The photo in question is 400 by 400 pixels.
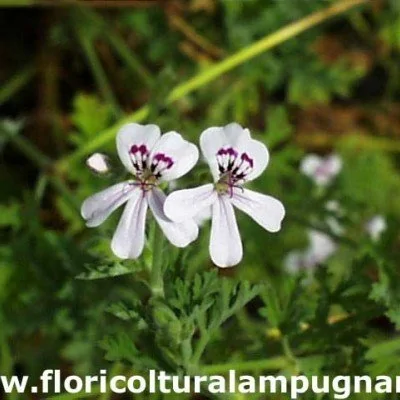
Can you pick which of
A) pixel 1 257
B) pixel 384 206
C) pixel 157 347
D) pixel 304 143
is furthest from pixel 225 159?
pixel 304 143

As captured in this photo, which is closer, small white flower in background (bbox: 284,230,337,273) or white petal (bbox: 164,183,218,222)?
white petal (bbox: 164,183,218,222)

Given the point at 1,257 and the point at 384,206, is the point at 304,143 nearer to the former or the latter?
the point at 384,206

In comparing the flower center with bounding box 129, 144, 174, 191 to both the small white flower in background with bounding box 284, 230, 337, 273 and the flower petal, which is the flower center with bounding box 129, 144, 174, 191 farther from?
the small white flower in background with bounding box 284, 230, 337, 273

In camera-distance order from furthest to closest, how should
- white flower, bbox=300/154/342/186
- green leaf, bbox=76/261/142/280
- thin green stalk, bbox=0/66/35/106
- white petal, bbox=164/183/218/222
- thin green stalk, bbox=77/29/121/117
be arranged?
thin green stalk, bbox=0/66/35/106
thin green stalk, bbox=77/29/121/117
white flower, bbox=300/154/342/186
green leaf, bbox=76/261/142/280
white petal, bbox=164/183/218/222

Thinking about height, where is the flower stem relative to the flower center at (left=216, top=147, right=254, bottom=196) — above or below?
below

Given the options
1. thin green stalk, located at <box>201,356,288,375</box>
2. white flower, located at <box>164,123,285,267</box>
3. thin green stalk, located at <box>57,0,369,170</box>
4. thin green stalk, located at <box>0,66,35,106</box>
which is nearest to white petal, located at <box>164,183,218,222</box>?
white flower, located at <box>164,123,285,267</box>

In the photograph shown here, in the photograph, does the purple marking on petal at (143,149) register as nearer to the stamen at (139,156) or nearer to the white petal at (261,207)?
the stamen at (139,156)

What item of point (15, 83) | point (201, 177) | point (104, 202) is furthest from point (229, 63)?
point (104, 202)
